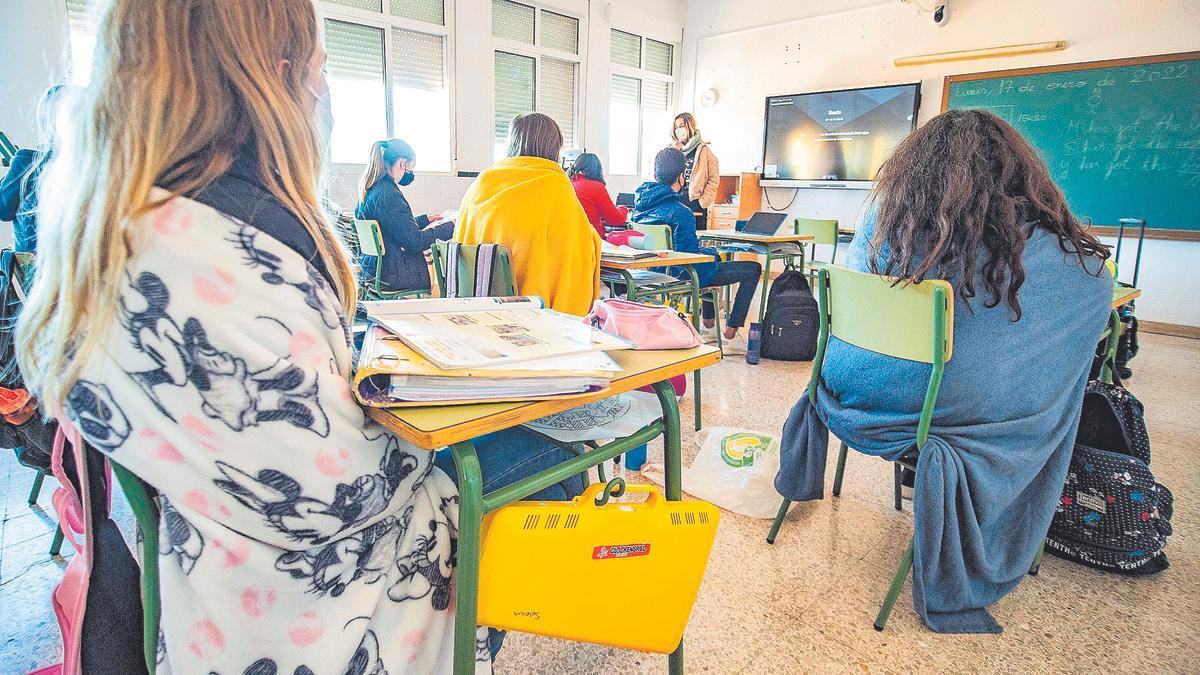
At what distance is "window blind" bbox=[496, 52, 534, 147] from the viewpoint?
615 cm

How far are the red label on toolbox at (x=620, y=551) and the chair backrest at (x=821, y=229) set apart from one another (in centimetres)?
379

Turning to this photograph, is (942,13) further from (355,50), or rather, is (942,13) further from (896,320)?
(896,320)

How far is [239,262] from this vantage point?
0.63 m

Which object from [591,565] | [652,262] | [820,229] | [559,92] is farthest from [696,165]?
[591,565]

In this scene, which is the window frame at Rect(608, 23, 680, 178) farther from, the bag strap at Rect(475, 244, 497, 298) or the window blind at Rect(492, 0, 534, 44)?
the bag strap at Rect(475, 244, 497, 298)

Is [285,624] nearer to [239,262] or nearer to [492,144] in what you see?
[239,262]

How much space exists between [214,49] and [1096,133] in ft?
19.9

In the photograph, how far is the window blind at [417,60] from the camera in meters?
5.42

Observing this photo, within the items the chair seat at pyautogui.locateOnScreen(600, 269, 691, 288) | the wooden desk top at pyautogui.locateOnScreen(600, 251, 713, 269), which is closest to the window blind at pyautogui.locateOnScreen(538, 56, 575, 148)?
the chair seat at pyautogui.locateOnScreen(600, 269, 691, 288)

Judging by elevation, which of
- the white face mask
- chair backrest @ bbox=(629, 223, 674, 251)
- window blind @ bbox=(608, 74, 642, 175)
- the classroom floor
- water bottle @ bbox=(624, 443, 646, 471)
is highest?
window blind @ bbox=(608, 74, 642, 175)

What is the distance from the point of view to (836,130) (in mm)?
6227

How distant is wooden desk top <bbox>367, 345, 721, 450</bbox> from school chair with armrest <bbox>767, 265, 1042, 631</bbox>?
0.66 meters

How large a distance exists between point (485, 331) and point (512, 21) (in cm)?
614

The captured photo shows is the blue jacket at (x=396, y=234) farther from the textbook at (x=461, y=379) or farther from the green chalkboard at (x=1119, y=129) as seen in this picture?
the green chalkboard at (x=1119, y=129)
